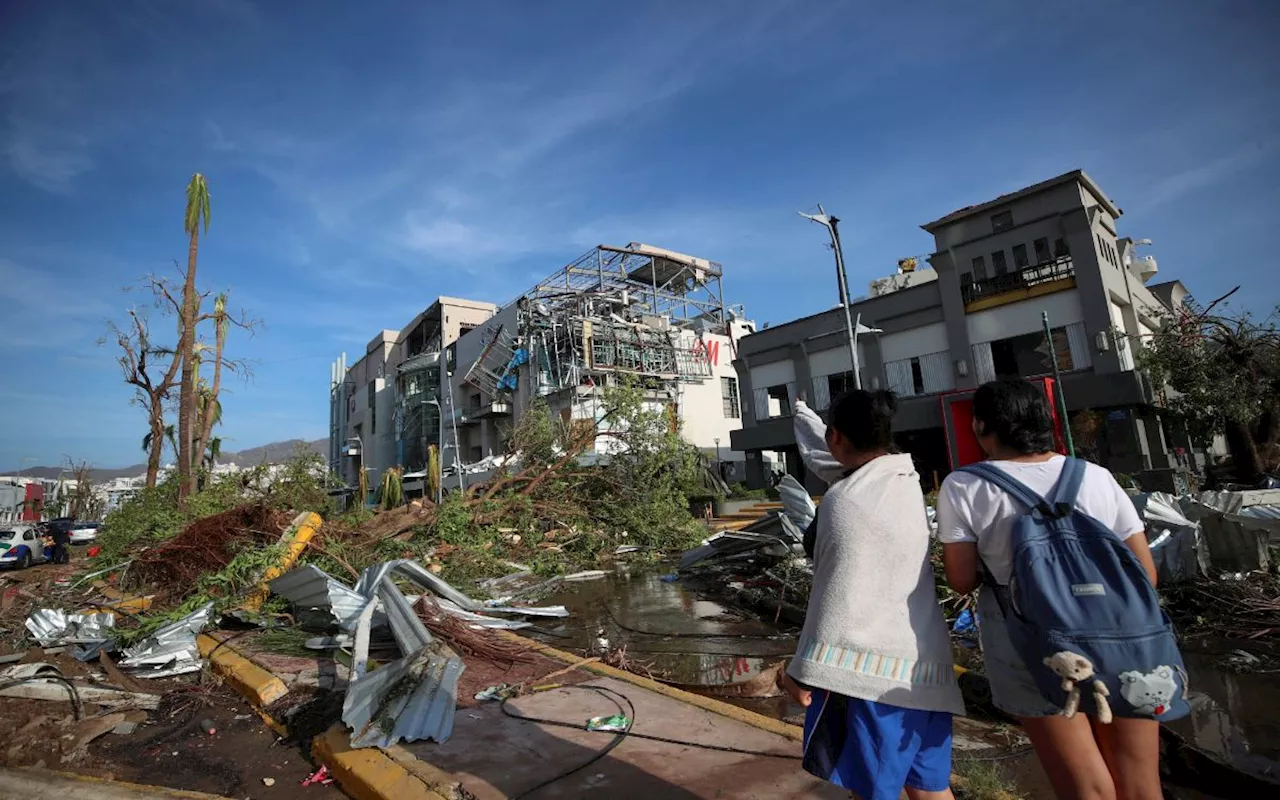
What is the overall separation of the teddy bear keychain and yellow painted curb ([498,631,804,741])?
2.09m

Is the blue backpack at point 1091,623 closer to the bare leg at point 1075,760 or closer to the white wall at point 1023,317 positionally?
the bare leg at point 1075,760

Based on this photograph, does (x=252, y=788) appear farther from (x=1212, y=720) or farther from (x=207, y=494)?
(x=207, y=494)

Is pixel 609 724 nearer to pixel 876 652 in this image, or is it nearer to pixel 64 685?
pixel 876 652

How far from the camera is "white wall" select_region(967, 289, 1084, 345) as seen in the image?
18.9 metres

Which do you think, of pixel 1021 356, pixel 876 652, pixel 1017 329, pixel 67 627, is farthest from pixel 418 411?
pixel 876 652

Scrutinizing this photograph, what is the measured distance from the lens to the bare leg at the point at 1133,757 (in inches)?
70.5

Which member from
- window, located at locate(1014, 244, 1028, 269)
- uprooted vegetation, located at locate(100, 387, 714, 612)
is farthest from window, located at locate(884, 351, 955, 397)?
uprooted vegetation, located at locate(100, 387, 714, 612)

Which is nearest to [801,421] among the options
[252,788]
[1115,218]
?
[252,788]

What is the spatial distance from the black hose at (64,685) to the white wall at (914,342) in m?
22.3

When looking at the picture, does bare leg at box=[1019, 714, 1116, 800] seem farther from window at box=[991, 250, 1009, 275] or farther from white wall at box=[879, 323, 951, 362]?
window at box=[991, 250, 1009, 275]

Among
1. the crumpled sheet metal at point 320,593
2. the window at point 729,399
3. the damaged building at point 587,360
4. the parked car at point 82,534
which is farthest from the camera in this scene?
the window at point 729,399

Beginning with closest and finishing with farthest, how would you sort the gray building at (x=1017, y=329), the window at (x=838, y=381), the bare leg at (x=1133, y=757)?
the bare leg at (x=1133, y=757), the gray building at (x=1017, y=329), the window at (x=838, y=381)

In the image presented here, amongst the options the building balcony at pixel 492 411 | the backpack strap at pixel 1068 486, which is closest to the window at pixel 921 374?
the backpack strap at pixel 1068 486

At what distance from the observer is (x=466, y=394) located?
44.2m
